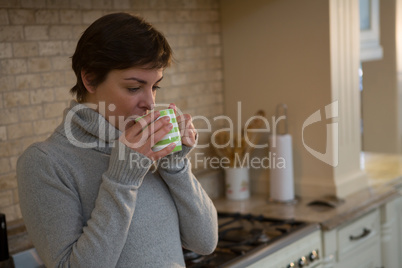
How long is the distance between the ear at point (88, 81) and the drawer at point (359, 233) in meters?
1.42

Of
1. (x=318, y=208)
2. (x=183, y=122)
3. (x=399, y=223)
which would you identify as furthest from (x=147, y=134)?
(x=399, y=223)

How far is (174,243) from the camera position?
4.29 ft

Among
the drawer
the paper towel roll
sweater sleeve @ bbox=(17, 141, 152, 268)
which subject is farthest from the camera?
the paper towel roll

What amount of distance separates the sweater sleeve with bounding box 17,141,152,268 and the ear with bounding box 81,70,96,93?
0.17 m

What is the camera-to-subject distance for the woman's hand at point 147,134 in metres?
1.16

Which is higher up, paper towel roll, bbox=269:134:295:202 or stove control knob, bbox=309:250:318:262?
paper towel roll, bbox=269:134:295:202

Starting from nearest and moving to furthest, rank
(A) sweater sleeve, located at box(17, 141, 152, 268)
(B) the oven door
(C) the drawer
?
1. (A) sweater sleeve, located at box(17, 141, 152, 268)
2. (B) the oven door
3. (C) the drawer

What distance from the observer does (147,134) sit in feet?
3.84

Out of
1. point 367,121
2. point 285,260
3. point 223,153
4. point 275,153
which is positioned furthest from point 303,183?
point 367,121

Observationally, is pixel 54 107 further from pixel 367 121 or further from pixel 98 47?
pixel 367 121

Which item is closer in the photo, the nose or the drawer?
the nose

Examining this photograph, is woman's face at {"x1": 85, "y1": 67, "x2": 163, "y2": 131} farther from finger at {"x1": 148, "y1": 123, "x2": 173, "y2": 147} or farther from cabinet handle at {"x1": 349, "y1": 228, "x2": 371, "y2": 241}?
cabinet handle at {"x1": 349, "y1": 228, "x2": 371, "y2": 241}

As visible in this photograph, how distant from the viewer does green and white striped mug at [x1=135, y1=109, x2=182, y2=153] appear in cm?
A: 121

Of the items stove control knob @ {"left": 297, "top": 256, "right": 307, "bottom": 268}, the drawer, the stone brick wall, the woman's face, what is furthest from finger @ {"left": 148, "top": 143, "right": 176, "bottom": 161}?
the drawer
